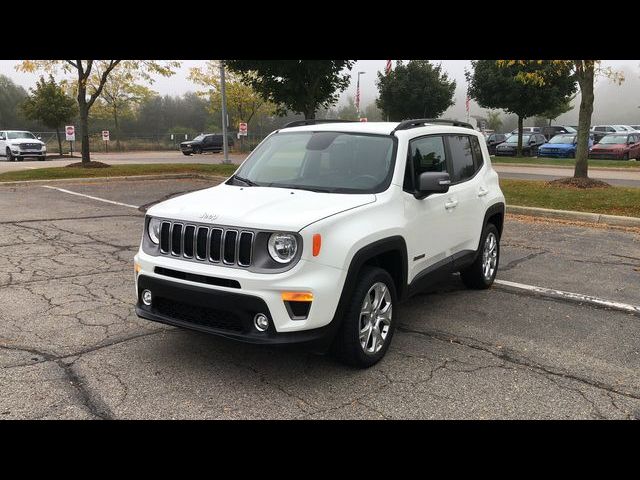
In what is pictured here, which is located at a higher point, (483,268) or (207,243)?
(207,243)

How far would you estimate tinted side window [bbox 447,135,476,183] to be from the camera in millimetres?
5586

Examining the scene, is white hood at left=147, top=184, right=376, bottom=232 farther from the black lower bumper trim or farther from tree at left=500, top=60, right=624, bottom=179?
A: tree at left=500, top=60, right=624, bottom=179

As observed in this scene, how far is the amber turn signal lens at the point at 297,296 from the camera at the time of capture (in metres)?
3.57

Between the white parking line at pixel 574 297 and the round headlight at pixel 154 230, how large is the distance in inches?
162

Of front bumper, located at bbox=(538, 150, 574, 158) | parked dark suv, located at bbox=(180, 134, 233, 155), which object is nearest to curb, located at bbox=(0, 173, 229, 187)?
front bumper, located at bbox=(538, 150, 574, 158)

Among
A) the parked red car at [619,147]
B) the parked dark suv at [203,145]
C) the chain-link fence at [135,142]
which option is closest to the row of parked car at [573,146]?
the parked red car at [619,147]

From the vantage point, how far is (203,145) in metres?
44.9

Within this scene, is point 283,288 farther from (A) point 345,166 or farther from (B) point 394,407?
(A) point 345,166

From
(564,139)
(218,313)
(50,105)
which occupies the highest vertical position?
(50,105)

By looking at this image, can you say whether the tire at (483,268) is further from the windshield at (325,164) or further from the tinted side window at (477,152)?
the windshield at (325,164)

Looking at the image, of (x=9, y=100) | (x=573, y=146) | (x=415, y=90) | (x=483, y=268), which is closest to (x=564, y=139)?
(x=573, y=146)

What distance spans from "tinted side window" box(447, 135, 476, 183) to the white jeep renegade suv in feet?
0.17

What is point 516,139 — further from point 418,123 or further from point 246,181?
point 246,181

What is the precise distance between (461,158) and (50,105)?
37.0m
